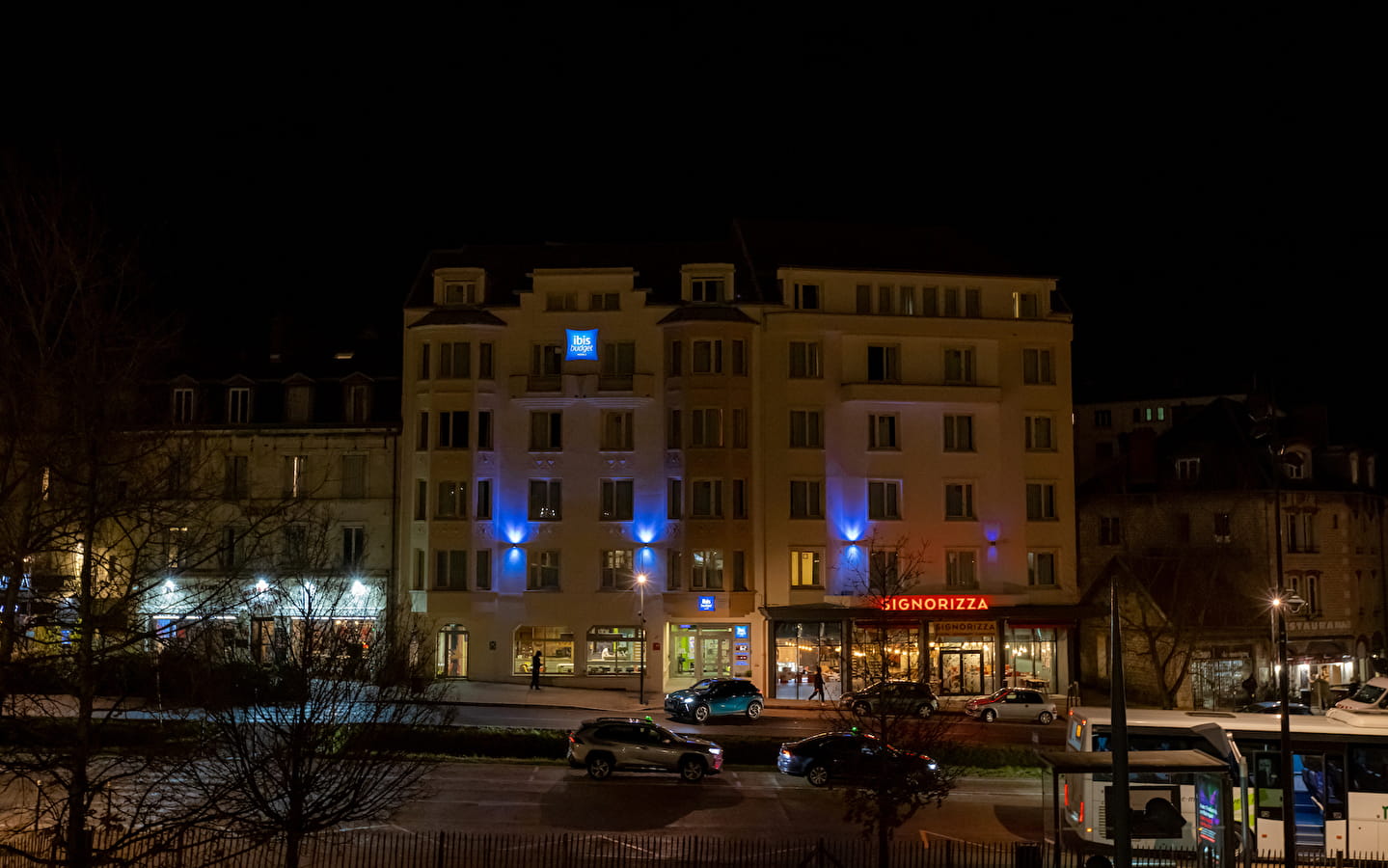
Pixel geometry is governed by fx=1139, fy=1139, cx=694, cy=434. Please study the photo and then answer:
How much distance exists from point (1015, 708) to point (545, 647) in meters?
20.3

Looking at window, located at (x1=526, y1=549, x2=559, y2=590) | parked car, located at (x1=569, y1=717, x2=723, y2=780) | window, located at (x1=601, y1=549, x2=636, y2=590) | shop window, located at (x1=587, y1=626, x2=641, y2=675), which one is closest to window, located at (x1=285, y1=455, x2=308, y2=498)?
window, located at (x1=526, y1=549, x2=559, y2=590)

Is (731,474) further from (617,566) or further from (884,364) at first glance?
(884,364)

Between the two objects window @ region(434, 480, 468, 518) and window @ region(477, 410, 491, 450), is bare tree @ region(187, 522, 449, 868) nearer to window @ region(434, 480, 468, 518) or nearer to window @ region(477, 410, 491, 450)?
window @ region(434, 480, 468, 518)

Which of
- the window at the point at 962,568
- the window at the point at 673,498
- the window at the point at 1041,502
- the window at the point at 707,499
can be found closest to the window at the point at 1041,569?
the window at the point at 1041,502

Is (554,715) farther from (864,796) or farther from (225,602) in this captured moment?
(225,602)

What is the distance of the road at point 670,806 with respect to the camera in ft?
85.4

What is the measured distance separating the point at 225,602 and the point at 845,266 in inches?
1577

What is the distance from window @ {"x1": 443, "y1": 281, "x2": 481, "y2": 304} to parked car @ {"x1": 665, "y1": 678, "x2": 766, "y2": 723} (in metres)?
21.0

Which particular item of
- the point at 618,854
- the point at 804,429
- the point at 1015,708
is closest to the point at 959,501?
the point at 804,429

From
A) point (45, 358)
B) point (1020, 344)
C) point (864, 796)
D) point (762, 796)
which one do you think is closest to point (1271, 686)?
point (1020, 344)

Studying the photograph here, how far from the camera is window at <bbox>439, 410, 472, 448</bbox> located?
5128 cm

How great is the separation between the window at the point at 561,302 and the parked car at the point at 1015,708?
24.4 m

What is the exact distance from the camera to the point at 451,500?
51094 millimetres

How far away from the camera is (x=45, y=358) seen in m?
15.3
